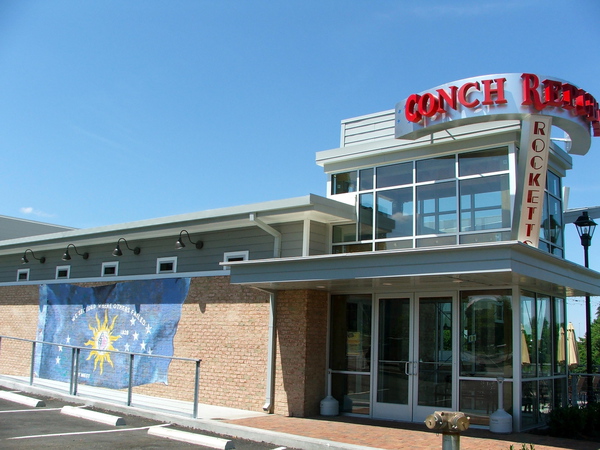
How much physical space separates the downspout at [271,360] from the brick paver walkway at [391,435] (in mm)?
695

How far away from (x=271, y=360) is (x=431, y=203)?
446 centimetres

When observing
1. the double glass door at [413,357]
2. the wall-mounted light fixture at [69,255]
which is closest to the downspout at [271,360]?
the double glass door at [413,357]

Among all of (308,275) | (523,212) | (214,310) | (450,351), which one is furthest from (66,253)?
(523,212)

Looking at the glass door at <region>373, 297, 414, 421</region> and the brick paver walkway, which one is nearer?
the brick paver walkway

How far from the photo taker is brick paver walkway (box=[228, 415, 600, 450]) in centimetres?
916

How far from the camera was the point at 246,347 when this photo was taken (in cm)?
1298

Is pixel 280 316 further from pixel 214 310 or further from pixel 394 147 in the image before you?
pixel 394 147

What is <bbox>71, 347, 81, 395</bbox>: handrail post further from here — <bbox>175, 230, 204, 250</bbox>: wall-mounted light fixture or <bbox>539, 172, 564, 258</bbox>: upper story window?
<bbox>539, 172, 564, 258</bbox>: upper story window

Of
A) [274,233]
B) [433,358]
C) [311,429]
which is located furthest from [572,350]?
[274,233]

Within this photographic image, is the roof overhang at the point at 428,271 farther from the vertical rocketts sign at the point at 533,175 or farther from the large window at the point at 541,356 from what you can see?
the vertical rocketts sign at the point at 533,175

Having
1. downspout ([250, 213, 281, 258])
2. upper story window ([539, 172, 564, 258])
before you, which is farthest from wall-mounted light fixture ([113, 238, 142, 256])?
upper story window ([539, 172, 564, 258])

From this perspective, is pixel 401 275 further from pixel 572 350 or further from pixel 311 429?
pixel 572 350

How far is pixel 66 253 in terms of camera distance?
56.8 feet

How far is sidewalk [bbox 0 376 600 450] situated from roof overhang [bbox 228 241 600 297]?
98.3 inches
